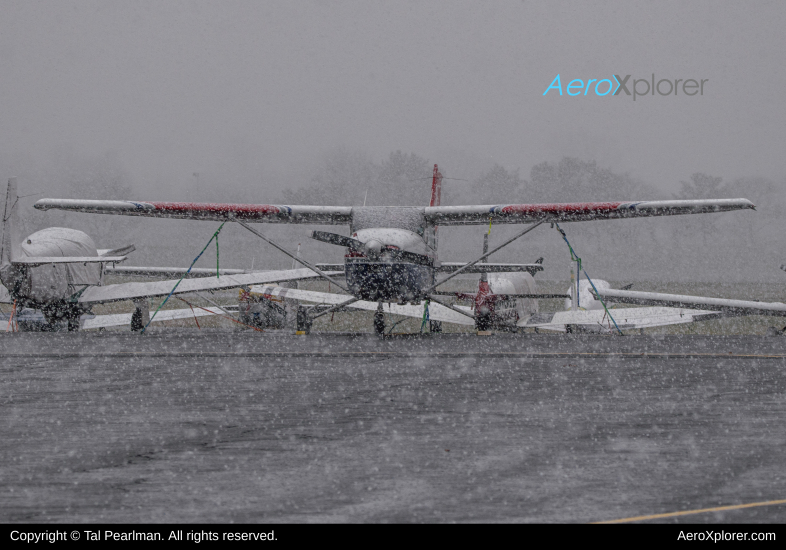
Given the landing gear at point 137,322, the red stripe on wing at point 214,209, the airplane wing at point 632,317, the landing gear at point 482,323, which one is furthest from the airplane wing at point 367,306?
the landing gear at point 137,322

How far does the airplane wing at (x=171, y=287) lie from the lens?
2027cm

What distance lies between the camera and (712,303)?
22453 millimetres

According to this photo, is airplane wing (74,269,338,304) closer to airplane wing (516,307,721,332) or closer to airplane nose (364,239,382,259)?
airplane nose (364,239,382,259)

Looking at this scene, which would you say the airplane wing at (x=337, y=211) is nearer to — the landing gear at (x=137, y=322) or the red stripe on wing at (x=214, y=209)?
the red stripe on wing at (x=214, y=209)

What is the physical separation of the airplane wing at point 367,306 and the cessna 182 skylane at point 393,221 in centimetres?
346

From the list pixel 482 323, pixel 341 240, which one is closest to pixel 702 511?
pixel 341 240

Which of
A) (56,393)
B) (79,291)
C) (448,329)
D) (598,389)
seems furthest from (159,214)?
(448,329)

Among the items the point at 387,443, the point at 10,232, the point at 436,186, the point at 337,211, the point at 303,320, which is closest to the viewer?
the point at 387,443

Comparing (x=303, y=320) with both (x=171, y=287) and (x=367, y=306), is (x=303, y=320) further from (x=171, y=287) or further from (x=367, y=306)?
(x=367, y=306)

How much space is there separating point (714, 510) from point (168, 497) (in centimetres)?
262

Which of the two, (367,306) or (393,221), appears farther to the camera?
(367,306)

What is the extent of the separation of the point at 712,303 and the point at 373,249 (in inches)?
489

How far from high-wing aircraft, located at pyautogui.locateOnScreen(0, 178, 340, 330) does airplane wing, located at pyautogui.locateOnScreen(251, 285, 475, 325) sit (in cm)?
409
